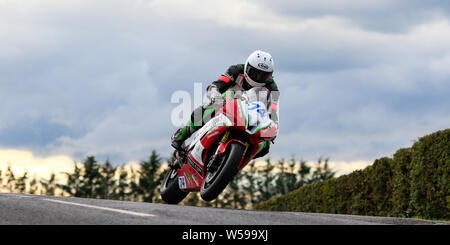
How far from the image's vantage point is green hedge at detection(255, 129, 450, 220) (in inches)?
528

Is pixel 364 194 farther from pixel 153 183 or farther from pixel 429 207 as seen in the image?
pixel 153 183

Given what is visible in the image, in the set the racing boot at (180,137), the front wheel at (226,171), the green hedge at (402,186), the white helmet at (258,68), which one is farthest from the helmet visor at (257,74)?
the green hedge at (402,186)

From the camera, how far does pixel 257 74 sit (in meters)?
10.2

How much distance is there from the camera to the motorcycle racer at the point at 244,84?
10133 millimetres

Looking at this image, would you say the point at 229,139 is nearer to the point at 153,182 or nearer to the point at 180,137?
the point at 180,137

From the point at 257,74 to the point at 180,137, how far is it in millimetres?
2292

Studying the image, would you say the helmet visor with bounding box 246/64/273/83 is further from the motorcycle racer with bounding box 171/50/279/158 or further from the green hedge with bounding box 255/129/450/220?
the green hedge with bounding box 255/129/450/220

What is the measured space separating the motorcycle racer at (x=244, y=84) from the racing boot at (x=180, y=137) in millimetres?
535

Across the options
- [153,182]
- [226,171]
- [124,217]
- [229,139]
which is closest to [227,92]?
[229,139]

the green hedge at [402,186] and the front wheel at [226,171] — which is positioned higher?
the green hedge at [402,186]

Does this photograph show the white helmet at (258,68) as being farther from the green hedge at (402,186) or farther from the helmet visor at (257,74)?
the green hedge at (402,186)
